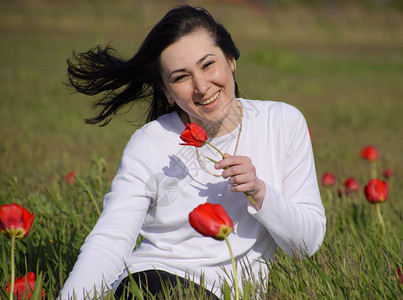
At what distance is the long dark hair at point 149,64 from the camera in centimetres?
214

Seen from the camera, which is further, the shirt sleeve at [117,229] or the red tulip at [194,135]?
the shirt sleeve at [117,229]

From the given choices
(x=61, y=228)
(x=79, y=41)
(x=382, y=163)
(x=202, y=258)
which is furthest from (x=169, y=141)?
(x=79, y=41)

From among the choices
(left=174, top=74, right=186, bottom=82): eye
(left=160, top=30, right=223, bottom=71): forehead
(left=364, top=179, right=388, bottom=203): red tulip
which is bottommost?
(left=364, top=179, right=388, bottom=203): red tulip

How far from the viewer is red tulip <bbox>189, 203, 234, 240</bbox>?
4.21ft

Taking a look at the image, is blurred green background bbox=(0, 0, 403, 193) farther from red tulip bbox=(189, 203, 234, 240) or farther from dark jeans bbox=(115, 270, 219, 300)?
red tulip bbox=(189, 203, 234, 240)

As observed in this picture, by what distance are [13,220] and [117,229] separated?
484 millimetres

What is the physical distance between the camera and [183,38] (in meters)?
2.12

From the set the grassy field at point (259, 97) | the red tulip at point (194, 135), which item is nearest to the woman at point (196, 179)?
the grassy field at point (259, 97)

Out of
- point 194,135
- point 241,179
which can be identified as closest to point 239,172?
point 241,179

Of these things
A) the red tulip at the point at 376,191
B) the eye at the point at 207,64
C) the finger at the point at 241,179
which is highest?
the eye at the point at 207,64

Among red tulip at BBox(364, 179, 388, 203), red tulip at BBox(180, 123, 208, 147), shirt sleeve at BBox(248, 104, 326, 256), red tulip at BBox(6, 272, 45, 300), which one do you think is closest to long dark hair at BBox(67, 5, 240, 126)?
shirt sleeve at BBox(248, 104, 326, 256)

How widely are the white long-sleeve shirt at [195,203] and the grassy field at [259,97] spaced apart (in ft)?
0.49

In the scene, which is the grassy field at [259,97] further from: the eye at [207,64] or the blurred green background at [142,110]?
the eye at [207,64]

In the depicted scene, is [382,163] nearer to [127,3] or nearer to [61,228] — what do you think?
[61,228]
